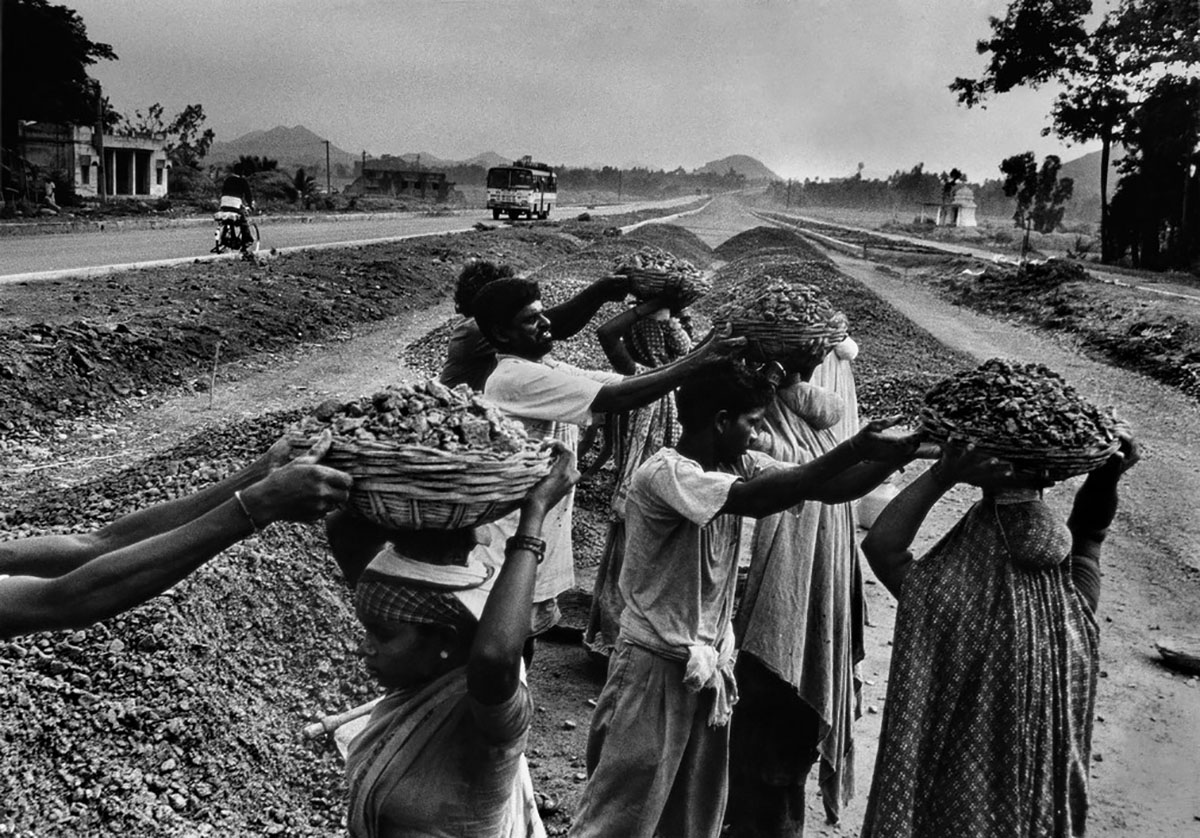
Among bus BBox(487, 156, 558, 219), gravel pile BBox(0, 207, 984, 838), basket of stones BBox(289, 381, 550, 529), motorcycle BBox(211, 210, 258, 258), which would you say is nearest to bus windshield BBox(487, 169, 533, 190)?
A: bus BBox(487, 156, 558, 219)

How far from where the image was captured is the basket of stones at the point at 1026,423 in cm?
232


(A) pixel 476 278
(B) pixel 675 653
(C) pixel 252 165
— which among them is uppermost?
Result: (C) pixel 252 165

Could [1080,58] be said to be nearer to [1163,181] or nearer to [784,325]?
[1163,181]

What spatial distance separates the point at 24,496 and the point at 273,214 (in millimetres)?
32805

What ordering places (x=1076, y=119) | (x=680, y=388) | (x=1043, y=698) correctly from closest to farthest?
(x=1043, y=698) → (x=680, y=388) → (x=1076, y=119)

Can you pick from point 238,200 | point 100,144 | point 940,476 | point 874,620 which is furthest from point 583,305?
point 100,144

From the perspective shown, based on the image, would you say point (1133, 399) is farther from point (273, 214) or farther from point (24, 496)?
point (273, 214)

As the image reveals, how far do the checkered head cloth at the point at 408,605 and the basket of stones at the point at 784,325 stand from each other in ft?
5.80

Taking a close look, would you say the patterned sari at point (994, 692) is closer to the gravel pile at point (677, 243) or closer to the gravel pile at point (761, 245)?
the gravel pile at point (677, 243)

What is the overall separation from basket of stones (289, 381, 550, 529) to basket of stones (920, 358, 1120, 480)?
1042 millimetres

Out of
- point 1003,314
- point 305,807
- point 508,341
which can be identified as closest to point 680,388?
point 508,341

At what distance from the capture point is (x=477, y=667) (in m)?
1.89

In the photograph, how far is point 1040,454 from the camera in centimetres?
232

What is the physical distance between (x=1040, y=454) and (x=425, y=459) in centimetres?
143
